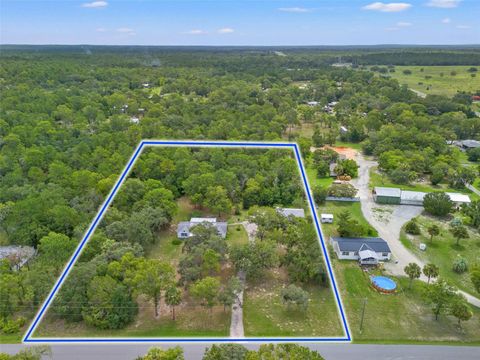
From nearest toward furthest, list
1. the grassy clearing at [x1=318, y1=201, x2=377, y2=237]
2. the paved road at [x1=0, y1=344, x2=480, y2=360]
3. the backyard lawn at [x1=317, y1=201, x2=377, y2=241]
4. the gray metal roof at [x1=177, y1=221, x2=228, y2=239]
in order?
the paved road at [x1=0, y1=344, x2=480, y2=360] < the gray metal roof at [x1=177, y1=221, x2=228, y2=239] < the backyard lawn at [x1=317, y1=201, x2=377, y2=241] < the grassy clearing at [x1=318, y1=201, x2=377, y2=237]

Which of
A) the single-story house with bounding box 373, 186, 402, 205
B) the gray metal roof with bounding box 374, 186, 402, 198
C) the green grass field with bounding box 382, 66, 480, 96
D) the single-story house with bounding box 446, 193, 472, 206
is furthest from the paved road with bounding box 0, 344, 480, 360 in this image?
the green grass field with bounding box 382, 66, 480, 96

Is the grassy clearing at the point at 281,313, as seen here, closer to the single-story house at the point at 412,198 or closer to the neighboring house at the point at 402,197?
the neighboring house at the point at 402,197

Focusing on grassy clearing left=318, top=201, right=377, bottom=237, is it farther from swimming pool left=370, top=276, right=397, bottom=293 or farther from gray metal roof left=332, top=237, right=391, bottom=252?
swimming pool left=370, top=276, right=397, bottom=293

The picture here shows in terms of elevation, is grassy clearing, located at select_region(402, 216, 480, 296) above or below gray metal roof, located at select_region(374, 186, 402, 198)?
below

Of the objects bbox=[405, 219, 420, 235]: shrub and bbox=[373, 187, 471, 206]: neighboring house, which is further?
bbox=[373, 187, 471, 206]: neighboring house

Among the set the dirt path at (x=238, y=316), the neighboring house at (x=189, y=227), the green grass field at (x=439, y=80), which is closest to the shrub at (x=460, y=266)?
the dirt path at (x=238, y=316)

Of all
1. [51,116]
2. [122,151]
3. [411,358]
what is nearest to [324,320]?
[411,358]

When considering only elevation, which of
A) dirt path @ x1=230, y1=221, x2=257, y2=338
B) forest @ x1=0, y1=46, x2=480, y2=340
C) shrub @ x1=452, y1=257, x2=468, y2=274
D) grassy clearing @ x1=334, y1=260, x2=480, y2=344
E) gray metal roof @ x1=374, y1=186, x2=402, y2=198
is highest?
forest @ x1=0, y1=46, x2=480, y2=340

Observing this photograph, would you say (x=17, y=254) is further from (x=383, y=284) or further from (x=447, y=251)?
(x=447, y=251)
